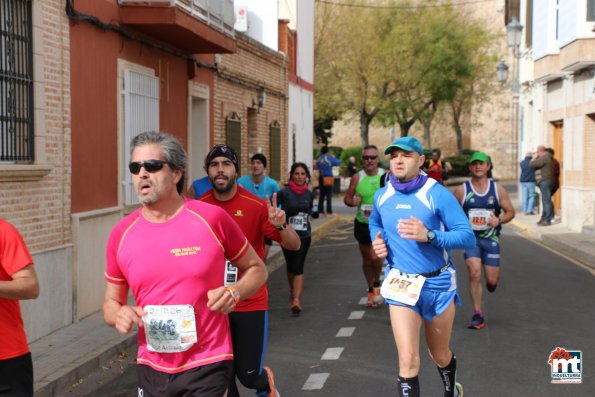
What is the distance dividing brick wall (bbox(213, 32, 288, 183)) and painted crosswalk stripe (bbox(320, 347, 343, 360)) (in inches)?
391

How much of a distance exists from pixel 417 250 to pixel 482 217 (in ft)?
11.7

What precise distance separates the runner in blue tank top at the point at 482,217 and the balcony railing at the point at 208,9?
5081 mm

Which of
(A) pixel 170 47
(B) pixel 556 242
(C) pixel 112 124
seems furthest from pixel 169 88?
(B) pixel 556 242

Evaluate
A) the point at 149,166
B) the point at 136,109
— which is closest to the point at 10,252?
the point at 149,166

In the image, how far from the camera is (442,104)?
165 ft

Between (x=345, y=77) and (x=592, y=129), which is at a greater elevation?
(x=345, y=77)

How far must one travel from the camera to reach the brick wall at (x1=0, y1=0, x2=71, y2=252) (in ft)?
29.8

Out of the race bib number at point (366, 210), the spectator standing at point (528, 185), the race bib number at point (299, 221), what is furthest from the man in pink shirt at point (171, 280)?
the spectator standing at point (528, 185)

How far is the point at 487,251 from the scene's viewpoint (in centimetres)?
951

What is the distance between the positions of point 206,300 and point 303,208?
6706 millimetres

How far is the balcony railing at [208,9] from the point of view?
12297 millimetres

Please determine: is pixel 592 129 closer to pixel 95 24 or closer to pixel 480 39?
pixel 95 24

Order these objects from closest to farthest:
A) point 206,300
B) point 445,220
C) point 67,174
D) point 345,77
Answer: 1. point 206,300
2. point 445,220
3. point 67,174
4. point 345,77
